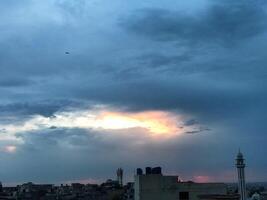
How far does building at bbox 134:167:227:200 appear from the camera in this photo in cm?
10125

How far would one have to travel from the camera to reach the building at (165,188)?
101m

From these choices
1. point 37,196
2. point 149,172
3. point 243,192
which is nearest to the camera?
point 243,192

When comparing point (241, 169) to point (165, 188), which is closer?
point (241, 169)

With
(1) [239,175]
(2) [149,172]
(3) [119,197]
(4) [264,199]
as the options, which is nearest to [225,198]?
(1) [239,175]

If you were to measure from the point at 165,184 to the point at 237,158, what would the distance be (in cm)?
2206

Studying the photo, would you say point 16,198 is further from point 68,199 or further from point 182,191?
point 182,191

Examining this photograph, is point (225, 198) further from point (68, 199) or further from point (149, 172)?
point (68, 199)

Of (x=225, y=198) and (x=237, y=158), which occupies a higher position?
(x=237, y=158)

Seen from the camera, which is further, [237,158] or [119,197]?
[119,197]

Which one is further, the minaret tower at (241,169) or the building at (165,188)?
the building at (165,188)

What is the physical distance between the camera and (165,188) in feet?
334

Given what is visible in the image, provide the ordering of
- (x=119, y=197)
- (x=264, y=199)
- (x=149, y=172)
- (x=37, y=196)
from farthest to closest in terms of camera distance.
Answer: (x=37, y=196), (x=119, y=197), (x=149, y=172), (x=264, y=199)

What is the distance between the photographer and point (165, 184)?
10175 cm

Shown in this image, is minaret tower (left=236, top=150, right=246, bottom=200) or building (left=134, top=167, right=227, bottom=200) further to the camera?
building (left=134, top=167, right=227, bottom=200)
